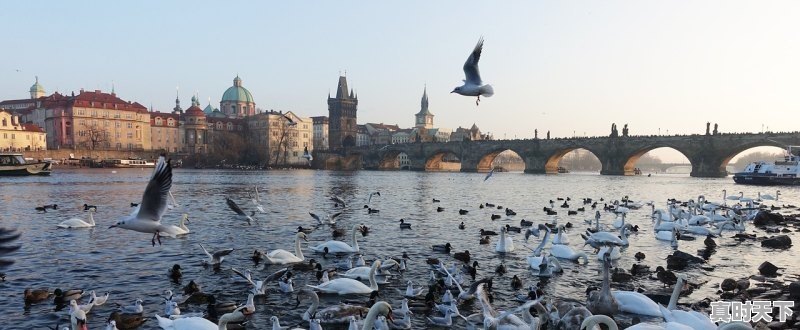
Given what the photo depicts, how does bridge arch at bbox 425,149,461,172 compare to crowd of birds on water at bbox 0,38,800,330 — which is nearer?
crowd of birds on water at bbox 0,38,800,330

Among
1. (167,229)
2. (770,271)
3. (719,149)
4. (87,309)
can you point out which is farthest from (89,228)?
(719,149)

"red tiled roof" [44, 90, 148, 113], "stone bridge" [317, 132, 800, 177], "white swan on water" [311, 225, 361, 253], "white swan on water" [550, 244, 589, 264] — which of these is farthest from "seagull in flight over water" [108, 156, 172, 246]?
"red tiled roof" [44, 90, 148, 113]

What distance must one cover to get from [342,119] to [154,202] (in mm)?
185954

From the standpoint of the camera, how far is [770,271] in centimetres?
1466

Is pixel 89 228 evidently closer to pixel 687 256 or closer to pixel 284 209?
pixel 284 209

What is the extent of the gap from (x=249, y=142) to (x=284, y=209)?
397ft

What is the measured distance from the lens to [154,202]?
325 inches

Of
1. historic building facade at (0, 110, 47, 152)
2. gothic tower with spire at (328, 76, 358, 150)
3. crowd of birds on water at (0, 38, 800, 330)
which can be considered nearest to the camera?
crowd of birds on water at (0, 38, 800, 330)

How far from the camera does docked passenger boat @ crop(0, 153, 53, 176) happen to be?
69.3m

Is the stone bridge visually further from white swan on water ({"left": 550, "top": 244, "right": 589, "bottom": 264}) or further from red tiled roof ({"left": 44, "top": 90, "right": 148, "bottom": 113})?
white swan on water ({"left": 550, "top": 244, "right": 589, "bottom": 264})

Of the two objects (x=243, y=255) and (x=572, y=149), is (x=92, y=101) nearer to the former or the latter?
(x=572, y=149)

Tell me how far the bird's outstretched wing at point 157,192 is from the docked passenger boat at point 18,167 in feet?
251

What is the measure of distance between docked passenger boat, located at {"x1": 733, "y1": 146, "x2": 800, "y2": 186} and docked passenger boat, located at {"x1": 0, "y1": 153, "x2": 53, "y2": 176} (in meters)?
92.3

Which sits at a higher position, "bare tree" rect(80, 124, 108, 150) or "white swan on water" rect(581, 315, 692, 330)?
"bare tree" rect(80, 124, 108, 150)
